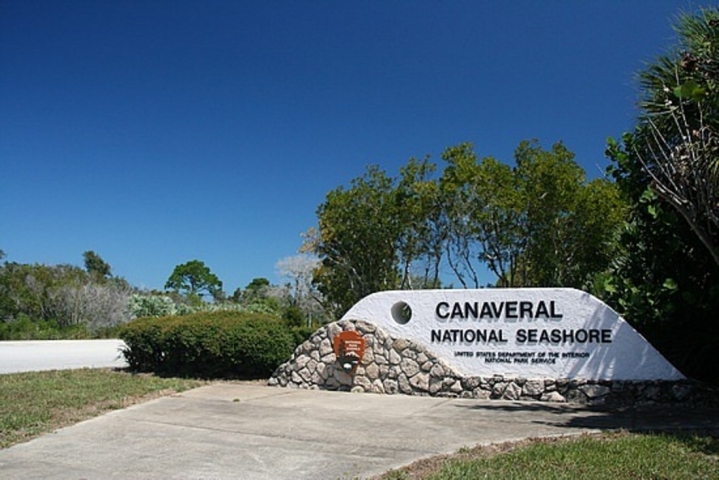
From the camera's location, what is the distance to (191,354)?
14.1m

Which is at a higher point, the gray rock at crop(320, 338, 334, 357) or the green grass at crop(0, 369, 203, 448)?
the gray rock at crop(320, 338, 334, 357)

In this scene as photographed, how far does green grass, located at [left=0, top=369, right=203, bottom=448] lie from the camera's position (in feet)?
29.2

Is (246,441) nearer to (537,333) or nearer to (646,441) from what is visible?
(646,441)

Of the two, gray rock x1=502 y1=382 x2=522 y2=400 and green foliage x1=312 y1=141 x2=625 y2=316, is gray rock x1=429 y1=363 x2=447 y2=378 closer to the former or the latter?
gray rock x1=502 y1=382 x2=522 y2=400

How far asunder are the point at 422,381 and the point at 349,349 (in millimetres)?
1545

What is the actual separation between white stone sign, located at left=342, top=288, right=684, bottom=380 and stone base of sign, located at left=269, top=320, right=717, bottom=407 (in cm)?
17

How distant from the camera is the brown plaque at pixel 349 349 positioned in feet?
42.2

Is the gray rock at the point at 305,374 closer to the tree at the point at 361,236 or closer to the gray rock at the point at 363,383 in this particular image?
the gray rock at the point at 363,383

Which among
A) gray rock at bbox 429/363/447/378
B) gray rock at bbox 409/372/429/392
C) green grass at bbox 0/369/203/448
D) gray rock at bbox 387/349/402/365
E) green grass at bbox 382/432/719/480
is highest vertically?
gray rock at bbox 387/349/402/365

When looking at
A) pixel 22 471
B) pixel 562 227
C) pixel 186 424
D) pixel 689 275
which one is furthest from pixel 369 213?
pixel 22 471

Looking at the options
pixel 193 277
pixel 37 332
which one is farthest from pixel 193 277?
pixel 37 332

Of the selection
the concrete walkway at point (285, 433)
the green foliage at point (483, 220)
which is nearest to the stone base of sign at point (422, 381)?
the concrete walkway at point (285, 433)

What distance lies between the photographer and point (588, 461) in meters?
6.57

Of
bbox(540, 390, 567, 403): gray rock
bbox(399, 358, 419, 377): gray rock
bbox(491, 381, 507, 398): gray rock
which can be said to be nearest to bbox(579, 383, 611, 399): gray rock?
bbox(540, 390, 567, 403): gray rock
